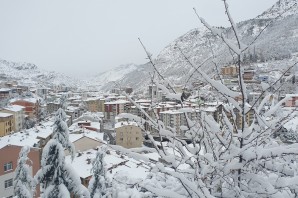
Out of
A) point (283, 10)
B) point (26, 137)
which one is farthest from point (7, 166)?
point (283, 10)

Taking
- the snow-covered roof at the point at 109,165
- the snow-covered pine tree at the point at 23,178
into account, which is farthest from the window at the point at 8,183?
the snow-covered pine tree at the point at 23,178

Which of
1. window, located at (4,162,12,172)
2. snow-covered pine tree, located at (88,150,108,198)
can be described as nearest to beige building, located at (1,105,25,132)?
→ window, located at (4,162,12,172)

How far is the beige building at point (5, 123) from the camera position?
99.3 feet

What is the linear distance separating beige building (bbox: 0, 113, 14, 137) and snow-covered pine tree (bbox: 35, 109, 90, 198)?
25682 mm

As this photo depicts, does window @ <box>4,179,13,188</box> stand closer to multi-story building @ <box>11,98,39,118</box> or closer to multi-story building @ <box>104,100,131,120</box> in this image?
multi-story building @ <box>104,100,131,120</box>

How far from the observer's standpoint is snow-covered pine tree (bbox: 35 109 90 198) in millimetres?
6645

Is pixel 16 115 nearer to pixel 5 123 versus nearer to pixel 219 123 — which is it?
pixel 5 123

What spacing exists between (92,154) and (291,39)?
79.9m

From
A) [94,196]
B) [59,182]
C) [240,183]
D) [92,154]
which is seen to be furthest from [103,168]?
[92,154]

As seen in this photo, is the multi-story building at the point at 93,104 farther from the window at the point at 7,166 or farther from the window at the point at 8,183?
the window at the point at 8,183

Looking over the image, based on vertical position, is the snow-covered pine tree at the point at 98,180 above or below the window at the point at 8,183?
above

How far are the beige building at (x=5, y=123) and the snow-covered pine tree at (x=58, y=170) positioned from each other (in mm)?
25682

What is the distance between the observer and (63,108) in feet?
22.8

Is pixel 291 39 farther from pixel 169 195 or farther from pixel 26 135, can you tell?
pixel 169 195
